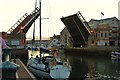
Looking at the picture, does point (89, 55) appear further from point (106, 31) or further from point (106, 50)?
point (106, 31)

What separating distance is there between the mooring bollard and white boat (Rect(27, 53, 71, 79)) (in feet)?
44.0

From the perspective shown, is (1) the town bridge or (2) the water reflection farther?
(1) the town bridge

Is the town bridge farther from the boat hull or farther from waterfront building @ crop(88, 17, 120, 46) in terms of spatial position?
the boat hull

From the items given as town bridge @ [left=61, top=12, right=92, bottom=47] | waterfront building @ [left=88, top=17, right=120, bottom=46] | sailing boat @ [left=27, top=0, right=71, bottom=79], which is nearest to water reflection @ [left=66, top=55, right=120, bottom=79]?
sailing boat @ [left=27, top=0, right=71, bottom=79]

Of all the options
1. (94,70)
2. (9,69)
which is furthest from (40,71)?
(9,69)

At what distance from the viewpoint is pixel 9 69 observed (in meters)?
3.23

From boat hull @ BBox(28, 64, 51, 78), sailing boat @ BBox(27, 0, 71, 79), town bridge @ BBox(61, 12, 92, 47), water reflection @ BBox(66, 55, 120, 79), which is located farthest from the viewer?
town bridge @ BBox(61, 12, 92, 47)

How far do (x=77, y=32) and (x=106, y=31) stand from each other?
13.6m

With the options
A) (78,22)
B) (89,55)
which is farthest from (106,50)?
(78,22)

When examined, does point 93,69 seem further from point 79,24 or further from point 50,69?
point 79,24

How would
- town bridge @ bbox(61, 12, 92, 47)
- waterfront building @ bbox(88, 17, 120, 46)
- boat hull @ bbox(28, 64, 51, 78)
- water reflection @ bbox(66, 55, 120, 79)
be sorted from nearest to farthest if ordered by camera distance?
boat hull @ bbox(28, 64, 51, 78) < water reflection @ bbox(66, 55, 120, 79) < town bridge @ bbox(61, 12, 92, 47) < waterfront building @ bbox(88, 17, 120, 46)

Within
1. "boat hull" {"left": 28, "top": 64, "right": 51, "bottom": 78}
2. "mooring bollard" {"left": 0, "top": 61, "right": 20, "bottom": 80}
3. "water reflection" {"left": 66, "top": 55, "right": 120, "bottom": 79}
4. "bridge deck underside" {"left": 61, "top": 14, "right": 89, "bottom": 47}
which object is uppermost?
"bridge deck underside" {"left": 61, "top": 14, "right": 89, "bottom": 47}

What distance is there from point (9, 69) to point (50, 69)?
1413 centimetres

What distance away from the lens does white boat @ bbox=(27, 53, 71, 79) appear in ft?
54.9
